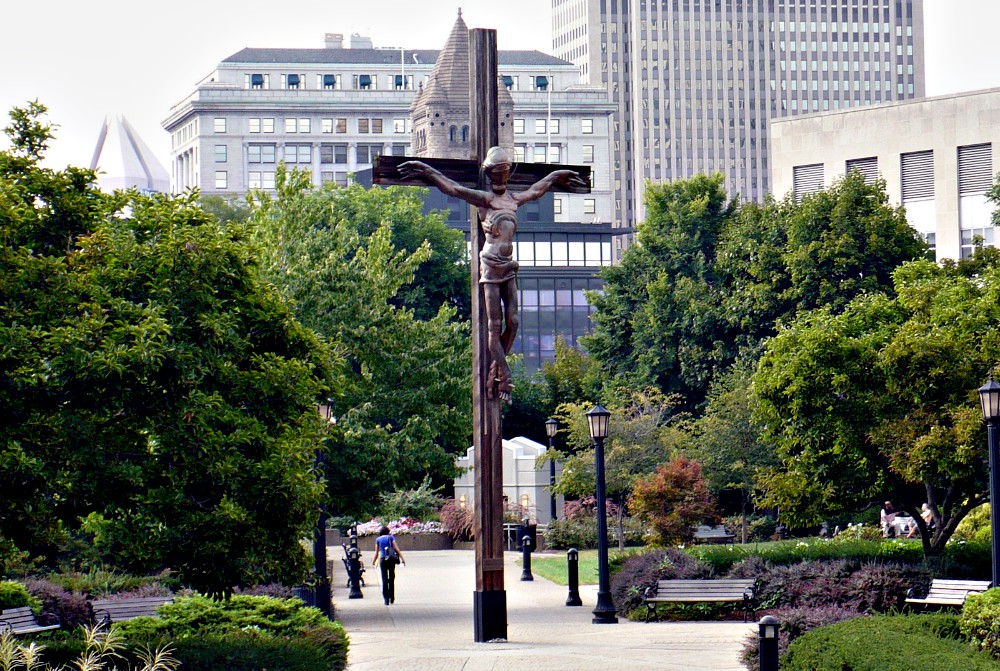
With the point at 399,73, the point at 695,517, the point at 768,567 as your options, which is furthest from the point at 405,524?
the point at 399,73

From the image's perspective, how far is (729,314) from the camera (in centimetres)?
5772

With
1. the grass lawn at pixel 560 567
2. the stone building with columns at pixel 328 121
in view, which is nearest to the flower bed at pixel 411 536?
the grass lawn at pixel 560 567

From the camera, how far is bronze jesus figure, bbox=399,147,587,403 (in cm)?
1803

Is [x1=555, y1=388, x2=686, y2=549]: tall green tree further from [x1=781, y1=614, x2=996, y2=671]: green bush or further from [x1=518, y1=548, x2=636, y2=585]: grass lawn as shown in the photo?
[x1=781, y1=614, x2=996, y2=671]: green bush

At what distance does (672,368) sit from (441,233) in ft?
68.7

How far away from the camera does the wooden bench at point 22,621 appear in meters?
19.5

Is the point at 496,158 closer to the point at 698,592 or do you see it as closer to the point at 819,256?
the point at 698,592

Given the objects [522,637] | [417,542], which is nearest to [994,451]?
[522,637]

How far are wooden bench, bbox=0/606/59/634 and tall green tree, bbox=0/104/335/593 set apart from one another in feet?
12.9

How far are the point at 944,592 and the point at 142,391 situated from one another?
12.6 meters

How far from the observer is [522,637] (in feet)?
67.5

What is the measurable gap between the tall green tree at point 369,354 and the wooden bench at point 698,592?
618cm

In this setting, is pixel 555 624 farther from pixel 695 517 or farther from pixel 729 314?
pixel 729 314

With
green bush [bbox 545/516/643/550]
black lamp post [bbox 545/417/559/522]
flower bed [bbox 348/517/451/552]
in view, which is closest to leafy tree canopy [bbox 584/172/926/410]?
black lamp post [bbox 545/417/559/522]
